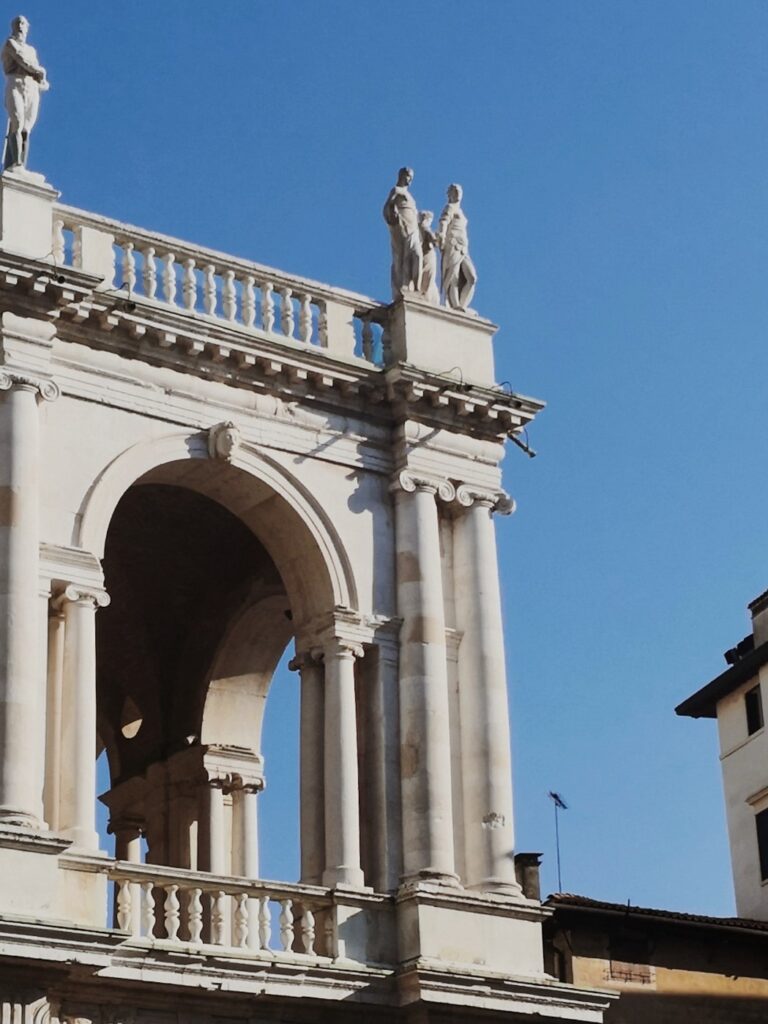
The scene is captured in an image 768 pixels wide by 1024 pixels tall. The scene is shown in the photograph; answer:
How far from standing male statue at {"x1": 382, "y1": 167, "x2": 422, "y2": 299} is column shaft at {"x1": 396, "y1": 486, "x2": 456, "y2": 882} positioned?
108 inches

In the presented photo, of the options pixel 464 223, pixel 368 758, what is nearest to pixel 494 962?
pixel 368 758

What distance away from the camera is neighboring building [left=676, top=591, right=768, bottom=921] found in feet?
134

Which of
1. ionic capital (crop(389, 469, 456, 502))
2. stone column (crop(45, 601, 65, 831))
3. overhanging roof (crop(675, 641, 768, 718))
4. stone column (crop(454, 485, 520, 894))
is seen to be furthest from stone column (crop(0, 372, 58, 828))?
overhanging roof (crop(675, 641, 768, 718))

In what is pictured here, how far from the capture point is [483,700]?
27.0 meters

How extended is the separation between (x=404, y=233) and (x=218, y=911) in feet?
27.9

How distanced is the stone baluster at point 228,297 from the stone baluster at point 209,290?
15cm

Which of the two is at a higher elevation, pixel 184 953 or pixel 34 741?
pixel 34 741

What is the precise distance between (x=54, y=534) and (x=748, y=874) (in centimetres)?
1934

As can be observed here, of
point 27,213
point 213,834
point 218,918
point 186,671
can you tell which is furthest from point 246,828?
point 27,213

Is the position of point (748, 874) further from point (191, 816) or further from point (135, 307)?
point (135, 307)

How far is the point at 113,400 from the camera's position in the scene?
25984mm

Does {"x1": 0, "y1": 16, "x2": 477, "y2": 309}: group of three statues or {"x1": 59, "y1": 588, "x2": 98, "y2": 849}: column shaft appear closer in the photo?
{"x1": 59, "y1": 588, "x2": 98, "y2": 849}: column shaft

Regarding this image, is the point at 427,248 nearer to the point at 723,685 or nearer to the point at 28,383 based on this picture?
the point at 28,383

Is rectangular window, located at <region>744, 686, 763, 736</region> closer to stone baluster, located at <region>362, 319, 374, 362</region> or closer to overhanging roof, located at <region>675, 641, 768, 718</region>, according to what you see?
overhanging roof, located at <region>675, 641, 768, 718</region>
